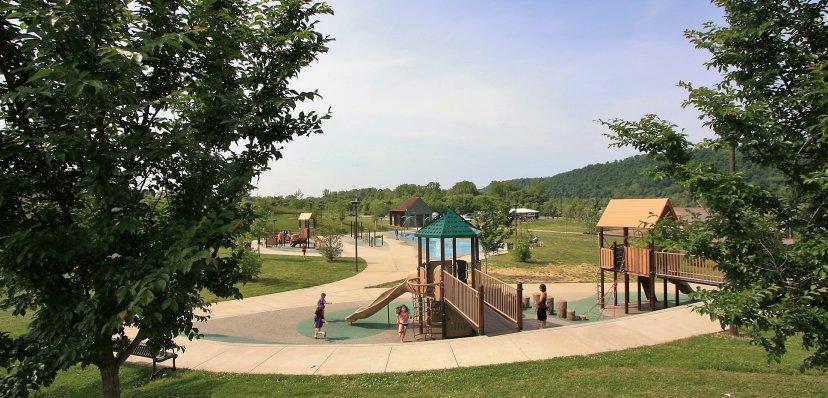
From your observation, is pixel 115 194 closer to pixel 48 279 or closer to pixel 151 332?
pixel 48 279

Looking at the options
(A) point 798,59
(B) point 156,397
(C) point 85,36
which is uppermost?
(A) point 798,59

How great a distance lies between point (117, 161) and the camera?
142 inches

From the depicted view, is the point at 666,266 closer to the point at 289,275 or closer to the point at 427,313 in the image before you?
the point at 427,313

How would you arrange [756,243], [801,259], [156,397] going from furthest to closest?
1. [156,397]
2. [756,243]
3. [801,259]

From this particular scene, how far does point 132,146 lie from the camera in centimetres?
348

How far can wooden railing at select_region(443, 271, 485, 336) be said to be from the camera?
12289 mm

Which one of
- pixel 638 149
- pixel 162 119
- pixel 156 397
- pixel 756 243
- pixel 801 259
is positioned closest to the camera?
pixel 162 119

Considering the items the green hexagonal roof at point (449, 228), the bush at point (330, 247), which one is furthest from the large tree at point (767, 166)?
the bush at point (330, 247)

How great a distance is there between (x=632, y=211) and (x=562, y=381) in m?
12.0

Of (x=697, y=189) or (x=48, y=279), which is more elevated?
(x=697, y=189)

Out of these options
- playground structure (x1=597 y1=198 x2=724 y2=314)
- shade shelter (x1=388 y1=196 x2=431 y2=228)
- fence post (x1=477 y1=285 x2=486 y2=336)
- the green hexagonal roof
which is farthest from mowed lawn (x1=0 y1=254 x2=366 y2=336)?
shade shelter (x1=388 y1=196 x2=431 y2=228)

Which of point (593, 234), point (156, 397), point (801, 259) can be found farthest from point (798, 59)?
point (593, 234)

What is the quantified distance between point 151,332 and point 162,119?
72.5 inches

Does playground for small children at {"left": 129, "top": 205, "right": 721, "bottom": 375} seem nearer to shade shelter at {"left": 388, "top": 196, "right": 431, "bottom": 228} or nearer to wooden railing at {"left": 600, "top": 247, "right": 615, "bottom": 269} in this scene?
wooden railing at {"left": 600, "top": 247, "right": 615, "bottom": 269}
